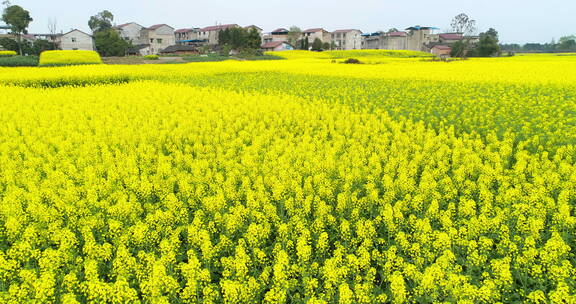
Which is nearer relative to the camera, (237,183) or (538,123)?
(237,183)

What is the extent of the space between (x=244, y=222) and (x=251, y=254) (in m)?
A: 0.72

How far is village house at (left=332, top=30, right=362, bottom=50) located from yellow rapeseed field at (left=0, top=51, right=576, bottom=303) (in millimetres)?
115937

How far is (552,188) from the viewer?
668 cm

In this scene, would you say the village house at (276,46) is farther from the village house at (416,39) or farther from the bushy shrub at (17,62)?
the bushy shrub at (17,62)

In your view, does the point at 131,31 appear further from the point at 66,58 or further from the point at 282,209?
the point at 282,209

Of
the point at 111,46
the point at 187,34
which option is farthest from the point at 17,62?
the point at 187,34

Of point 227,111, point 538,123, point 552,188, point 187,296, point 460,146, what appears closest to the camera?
point 187,296

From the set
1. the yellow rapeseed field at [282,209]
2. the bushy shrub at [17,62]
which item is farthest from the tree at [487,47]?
the bushy shrub at [17,62]

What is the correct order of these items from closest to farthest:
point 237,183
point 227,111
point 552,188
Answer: point 552,188
point 237,183
point 227,111

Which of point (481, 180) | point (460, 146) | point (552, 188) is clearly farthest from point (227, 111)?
point (552, 188)

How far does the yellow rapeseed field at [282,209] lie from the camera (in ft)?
13.9

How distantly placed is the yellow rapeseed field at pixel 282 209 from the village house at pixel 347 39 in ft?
380

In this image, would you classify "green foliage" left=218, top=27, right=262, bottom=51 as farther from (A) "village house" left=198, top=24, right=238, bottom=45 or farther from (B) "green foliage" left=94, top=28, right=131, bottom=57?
(A) "village house" left=198, top=24, right=238, bottom=45

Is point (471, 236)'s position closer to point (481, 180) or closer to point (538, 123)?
point (481, 180)
